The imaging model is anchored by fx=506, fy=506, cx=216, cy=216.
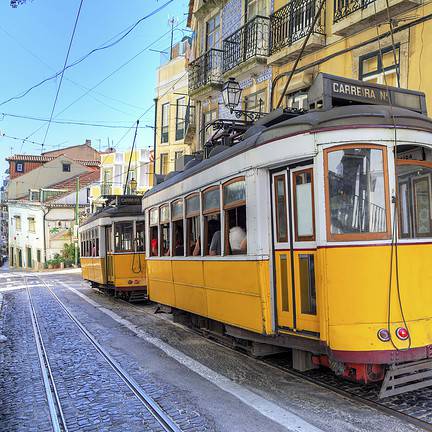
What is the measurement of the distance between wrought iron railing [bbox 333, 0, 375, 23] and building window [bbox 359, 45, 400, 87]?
3.35 ft

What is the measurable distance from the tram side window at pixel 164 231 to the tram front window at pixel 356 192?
4987mm

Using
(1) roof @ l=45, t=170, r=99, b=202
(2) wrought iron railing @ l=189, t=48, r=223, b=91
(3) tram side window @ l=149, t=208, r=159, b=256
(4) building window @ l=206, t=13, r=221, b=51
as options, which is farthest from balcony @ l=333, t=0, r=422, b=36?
(1) roof @ l=45, t=170, r=99, b=202

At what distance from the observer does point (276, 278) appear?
19.2 feet

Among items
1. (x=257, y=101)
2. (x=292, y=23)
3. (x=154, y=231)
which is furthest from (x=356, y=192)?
(x=257, y=101)

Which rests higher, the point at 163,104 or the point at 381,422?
the point at 163,104

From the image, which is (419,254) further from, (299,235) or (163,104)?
(163,104)

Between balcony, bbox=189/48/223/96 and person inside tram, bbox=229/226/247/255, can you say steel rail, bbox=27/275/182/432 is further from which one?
balcony, bbox=189/48/223/96

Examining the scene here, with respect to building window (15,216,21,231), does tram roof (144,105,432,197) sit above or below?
below

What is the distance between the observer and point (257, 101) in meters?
15.9

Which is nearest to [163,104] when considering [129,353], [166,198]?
[166,198]

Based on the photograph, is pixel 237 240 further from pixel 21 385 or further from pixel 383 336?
pixel 21 385

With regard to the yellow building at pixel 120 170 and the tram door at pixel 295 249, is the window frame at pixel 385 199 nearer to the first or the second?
the tram door at pixel 295 249

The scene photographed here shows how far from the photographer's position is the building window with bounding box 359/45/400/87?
10508mm

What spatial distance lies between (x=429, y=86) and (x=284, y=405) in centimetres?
715
